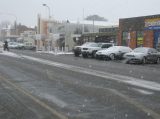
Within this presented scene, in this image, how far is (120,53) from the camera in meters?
39.7

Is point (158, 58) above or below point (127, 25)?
below

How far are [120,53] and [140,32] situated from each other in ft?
34.9

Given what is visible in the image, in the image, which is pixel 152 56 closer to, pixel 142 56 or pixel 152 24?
pixel 142 56

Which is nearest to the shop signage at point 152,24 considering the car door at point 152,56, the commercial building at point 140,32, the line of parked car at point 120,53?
the commercial building at point 140,32

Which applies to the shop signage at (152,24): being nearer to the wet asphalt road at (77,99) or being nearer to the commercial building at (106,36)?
the commercial building at (106,36)

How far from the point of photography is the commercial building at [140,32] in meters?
46.8

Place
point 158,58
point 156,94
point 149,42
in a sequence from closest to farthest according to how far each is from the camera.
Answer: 1. point 156,94
2. point 158,58
3. point 149,42

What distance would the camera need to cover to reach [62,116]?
9.23 meters

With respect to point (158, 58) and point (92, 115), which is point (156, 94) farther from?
point (158, 58)

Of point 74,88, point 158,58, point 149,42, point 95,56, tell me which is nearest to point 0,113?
point 74,88

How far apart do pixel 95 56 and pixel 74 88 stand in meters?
27.8

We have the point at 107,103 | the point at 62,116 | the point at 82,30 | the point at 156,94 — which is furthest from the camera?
the point at 82,30

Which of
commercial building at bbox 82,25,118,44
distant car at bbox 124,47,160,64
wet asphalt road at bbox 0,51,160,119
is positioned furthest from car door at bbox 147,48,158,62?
commercial building at bbox 82,25,118,44

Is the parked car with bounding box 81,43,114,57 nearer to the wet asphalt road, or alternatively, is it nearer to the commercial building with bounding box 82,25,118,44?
the commercial building with bounding box 82,25,118,44
